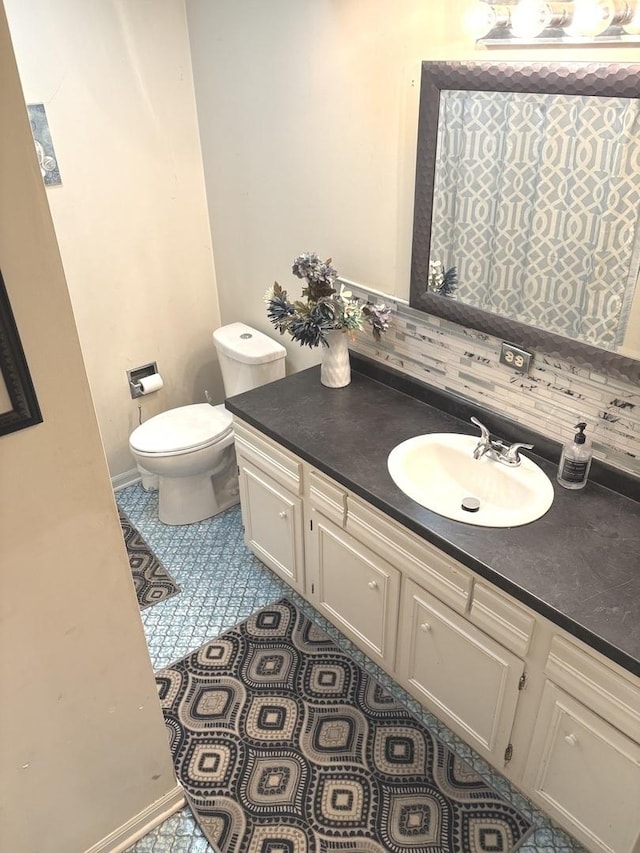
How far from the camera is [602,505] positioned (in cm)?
176

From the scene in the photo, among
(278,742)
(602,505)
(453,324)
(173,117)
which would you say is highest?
(173,117)

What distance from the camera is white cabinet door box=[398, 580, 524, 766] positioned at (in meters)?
1.72

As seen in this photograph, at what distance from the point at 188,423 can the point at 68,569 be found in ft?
4.93

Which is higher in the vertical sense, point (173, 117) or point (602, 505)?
point (173, 117)

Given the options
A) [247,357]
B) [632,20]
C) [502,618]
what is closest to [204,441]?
Result: [247,357]

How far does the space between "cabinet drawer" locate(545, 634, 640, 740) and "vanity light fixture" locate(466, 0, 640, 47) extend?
134 centimetres

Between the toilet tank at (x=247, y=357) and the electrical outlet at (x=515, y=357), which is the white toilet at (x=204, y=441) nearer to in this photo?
the toilet tank at (x=247, y=357)

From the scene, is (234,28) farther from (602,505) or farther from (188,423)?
(602,505)

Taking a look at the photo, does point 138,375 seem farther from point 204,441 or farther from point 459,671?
point 459,671

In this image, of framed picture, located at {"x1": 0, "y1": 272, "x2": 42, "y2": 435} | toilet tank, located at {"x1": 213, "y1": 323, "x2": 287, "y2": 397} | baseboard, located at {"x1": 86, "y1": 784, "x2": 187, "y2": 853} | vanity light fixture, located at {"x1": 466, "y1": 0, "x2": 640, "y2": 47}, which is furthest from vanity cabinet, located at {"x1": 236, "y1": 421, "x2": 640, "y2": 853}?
vanity light fixture, located at {"x1": 466, "y1": 0, "x2": 640, "y2": 47}

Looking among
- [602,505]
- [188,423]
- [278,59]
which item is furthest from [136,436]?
[602,505]

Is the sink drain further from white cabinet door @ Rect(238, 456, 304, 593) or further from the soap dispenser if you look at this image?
white cabinet door @ Rect(238, 456, 304, 593)

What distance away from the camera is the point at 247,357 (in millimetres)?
2709

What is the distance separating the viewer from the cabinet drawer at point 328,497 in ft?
6.56
